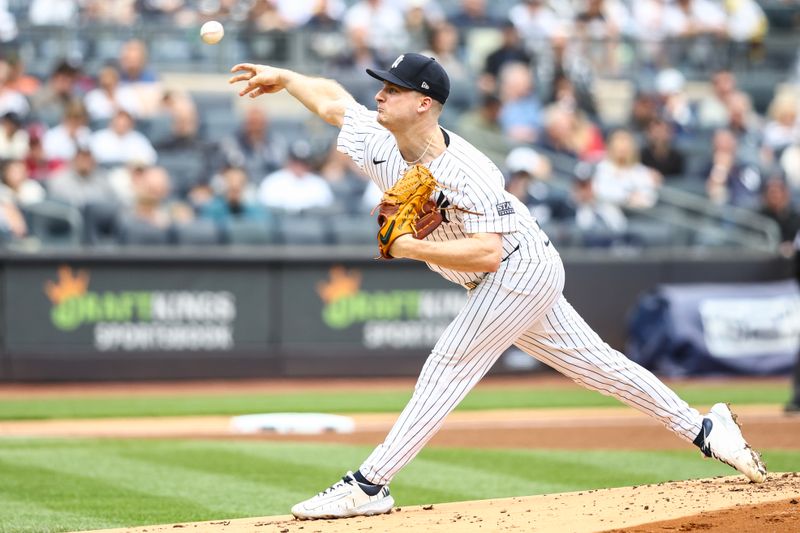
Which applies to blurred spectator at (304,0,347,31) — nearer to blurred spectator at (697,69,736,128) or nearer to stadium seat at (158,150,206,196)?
stadium seat at (158,150,206,196)

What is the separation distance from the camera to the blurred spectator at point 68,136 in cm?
1338

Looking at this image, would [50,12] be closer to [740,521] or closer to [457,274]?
[457,274]

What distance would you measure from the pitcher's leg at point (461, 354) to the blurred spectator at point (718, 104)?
12.4 meters

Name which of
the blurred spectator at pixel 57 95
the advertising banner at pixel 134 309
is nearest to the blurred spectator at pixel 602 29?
the advertising banner at pixel 134 309

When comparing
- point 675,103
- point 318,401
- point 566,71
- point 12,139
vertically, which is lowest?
point 318,401

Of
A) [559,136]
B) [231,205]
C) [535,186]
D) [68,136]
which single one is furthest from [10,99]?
[559,136]

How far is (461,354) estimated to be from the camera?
5.43 m

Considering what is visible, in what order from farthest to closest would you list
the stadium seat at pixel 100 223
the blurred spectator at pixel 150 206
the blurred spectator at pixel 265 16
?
the blurred spectator at pixel 265 16
the blurred spectator at pixel 150 206
the stadium seat at pixel 100 223

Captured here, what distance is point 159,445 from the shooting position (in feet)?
28.7

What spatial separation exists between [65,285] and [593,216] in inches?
220

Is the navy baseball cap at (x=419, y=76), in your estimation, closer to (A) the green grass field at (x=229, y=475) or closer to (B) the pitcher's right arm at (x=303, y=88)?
(B) the pitcher's right arm at (x=303, y=88)

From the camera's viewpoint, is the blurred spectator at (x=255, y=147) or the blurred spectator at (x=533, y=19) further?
the blurred spectator at (x=533, y=19)

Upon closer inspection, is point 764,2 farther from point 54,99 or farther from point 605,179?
point 54,99

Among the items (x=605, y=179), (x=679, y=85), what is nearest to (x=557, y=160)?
(x=605, y=179)
